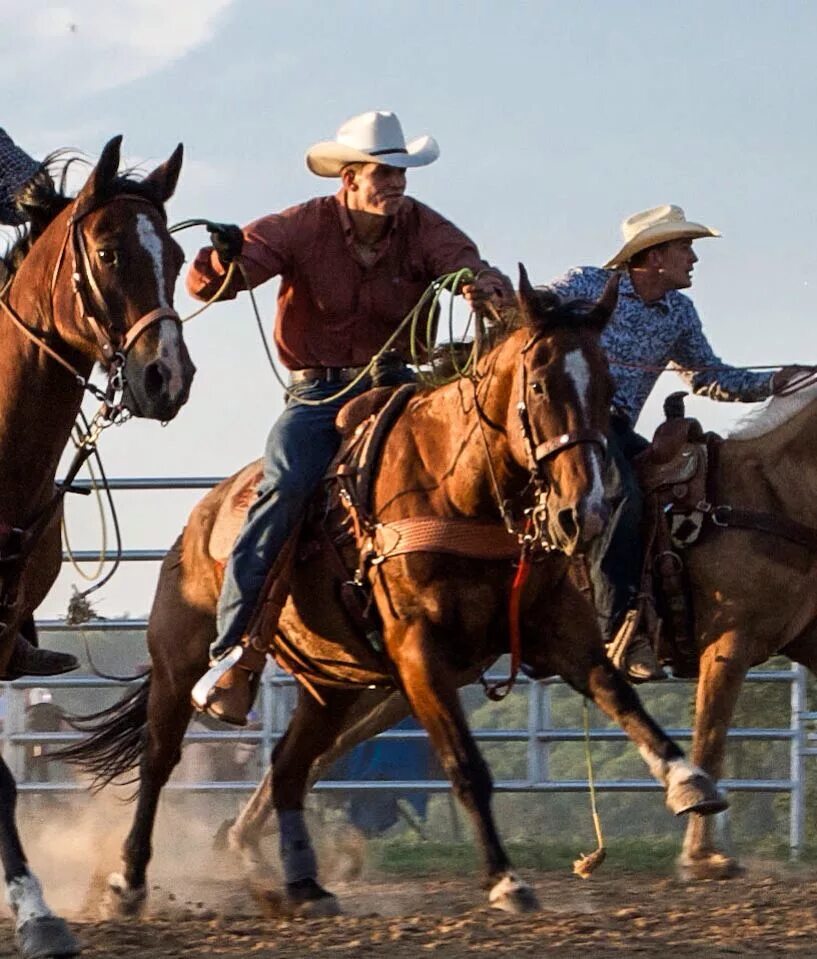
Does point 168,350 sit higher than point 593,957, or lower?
higher

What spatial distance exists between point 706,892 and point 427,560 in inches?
72.4

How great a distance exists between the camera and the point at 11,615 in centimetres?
603

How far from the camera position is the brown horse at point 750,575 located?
23.8 ft

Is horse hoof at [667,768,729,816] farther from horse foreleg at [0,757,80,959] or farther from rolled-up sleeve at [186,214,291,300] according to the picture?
rolled-up sleeve at [186,214,291,300]

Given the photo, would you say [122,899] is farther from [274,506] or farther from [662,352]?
[662,352]

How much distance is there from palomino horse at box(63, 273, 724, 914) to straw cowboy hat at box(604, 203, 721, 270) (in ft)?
5.62

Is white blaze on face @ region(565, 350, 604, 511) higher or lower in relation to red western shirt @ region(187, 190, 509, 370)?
lower

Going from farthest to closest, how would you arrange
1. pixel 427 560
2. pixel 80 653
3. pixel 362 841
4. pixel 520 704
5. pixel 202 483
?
pixel 520 704 < pixel 80 653 < pixel 202 483 < pixel 362 841 < pixel 427 560

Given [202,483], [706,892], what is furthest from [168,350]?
[202,483]

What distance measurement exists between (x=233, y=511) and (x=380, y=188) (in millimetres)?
1240

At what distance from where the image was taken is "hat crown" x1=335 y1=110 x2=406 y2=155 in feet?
21.5

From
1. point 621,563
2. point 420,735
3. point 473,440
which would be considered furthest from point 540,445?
point 420,735

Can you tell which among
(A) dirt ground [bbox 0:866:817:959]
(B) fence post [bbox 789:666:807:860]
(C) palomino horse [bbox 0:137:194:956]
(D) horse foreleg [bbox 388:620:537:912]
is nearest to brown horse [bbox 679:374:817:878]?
(A) dirt ground [bbox 0:866:817:959]

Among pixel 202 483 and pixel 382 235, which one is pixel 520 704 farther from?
pixel 382 235
